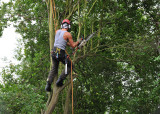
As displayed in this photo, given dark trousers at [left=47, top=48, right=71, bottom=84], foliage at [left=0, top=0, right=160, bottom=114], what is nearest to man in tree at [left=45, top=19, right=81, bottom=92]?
dark trousers at [left=47, top=48, right=71, bottom=84]

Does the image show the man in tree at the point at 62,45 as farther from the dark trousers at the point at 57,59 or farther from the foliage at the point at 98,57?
the foliage at the point at 98,57

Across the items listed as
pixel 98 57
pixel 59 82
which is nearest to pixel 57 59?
pixel 59 82

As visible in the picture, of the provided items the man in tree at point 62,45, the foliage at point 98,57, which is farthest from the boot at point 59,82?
the foliage at point 98,57

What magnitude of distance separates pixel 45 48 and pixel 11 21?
2.36 metres

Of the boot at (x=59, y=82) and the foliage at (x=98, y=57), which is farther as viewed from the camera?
the foliage at (x=98, y=57)

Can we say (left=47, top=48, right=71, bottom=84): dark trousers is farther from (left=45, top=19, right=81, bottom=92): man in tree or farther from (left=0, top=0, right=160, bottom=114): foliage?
(left=0, top=0, right=160, bottom=114): foliage

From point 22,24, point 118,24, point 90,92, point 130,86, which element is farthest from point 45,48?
point 130,86

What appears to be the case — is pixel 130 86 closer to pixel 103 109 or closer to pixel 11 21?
pixel 103 109

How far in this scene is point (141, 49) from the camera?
24.1 feet

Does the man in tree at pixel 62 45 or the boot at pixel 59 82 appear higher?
the man in tree at pixel 62 45

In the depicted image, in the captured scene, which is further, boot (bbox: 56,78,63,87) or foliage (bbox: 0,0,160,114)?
foliage (bbox: 0,0,160,114)

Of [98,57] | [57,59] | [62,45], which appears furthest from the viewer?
[98,57]

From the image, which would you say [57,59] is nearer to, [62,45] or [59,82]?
[62,45]

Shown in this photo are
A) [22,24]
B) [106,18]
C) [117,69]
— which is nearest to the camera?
[106,18]
